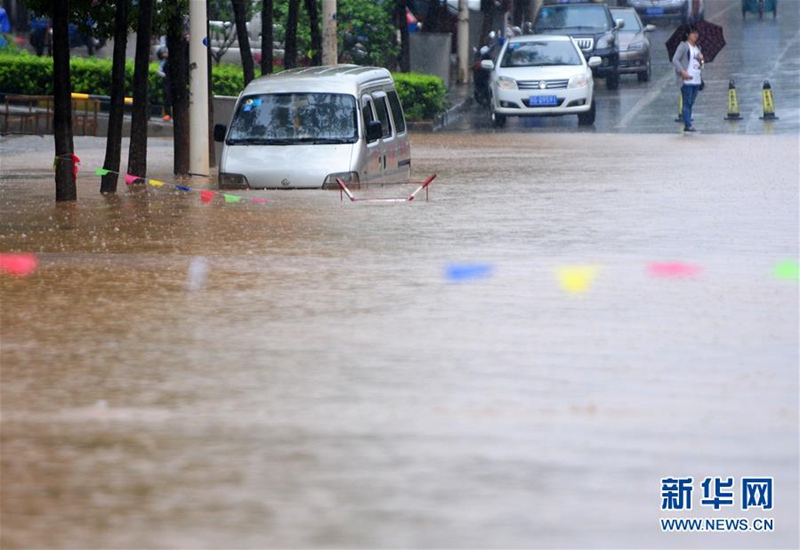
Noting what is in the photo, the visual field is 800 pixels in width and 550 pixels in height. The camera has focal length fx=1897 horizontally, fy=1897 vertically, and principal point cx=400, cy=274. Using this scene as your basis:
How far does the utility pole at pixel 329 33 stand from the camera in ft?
97.7

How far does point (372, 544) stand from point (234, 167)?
13.9 m

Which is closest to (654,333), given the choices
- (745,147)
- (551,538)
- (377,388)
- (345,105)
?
(377,388)

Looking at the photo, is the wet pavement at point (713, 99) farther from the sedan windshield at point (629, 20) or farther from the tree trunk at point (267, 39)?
the tree trunk at point (267, 39)

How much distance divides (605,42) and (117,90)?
21.7m

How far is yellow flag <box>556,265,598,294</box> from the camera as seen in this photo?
12.6 m

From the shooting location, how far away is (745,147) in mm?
27578

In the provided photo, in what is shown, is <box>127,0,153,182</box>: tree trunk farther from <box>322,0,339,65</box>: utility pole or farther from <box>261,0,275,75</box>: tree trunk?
<box>322,0,339,65</box>: utility pole

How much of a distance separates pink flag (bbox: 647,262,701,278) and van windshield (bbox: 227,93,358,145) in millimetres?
6622

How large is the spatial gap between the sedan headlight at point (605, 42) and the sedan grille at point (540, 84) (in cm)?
723

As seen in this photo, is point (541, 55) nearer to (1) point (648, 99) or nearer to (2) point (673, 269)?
(1) point (648, 99)

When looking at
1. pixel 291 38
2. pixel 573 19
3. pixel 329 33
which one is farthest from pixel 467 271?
pixel 573 19

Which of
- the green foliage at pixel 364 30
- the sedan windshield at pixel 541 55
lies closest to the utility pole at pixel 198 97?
the sedan windshield at pixel 541 55

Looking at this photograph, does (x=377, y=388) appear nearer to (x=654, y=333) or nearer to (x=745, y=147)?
(x=654, y=333)

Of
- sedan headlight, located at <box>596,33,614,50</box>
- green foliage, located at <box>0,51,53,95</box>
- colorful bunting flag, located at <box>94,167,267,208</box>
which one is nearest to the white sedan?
sedan headlight, located at <box>596,33,614,50</box>
